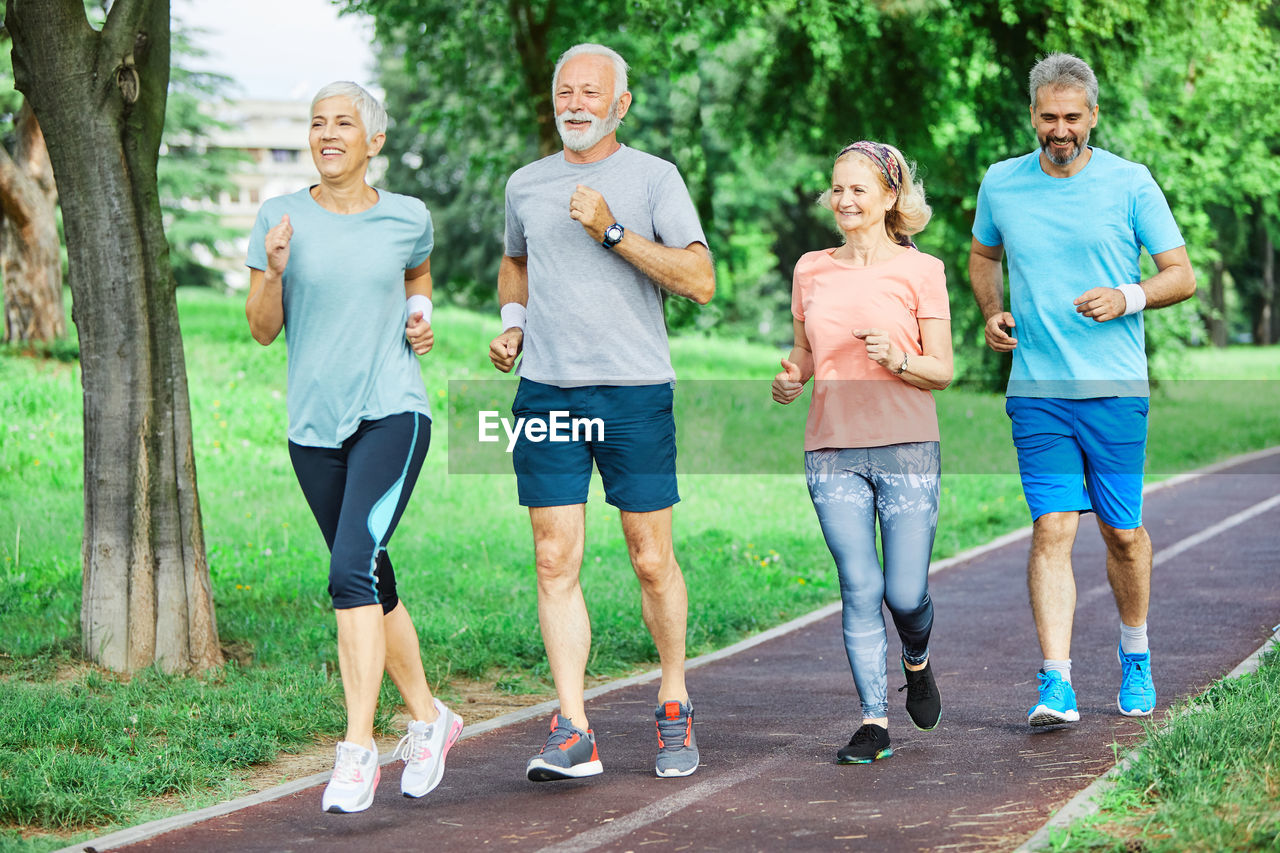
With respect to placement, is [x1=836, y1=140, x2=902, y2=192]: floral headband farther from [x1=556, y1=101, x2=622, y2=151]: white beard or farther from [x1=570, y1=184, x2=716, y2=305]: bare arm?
[x1=556, y1=101, x2=622, y2=151]: white beard

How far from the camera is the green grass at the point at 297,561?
5773 millimetres

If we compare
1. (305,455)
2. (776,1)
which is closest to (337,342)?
(305,455)

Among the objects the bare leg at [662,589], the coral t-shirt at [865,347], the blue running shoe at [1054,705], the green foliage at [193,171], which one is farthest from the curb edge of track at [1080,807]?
the green foliage at [193,171]

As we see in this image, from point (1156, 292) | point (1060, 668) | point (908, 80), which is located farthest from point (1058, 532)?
point (908, 80)

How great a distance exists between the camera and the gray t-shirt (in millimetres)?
5230

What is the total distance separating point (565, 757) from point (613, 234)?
6.02 feet

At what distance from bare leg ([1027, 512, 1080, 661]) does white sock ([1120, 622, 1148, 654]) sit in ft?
0.99

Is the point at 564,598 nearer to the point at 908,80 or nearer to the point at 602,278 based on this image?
the point at 602,278

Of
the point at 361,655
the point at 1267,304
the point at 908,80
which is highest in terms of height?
the point at 908,80

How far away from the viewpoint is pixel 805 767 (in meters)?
5.44

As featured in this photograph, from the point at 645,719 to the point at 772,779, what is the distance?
1.32 m

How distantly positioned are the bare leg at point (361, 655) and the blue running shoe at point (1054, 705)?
2593 mm

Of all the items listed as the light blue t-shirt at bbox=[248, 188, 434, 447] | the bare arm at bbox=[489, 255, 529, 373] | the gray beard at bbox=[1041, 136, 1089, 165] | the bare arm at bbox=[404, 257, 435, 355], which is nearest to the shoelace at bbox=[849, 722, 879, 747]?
the bare arm at bbox=[489, 255, 529, 373]

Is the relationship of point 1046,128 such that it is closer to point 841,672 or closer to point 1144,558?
point 1144,558
